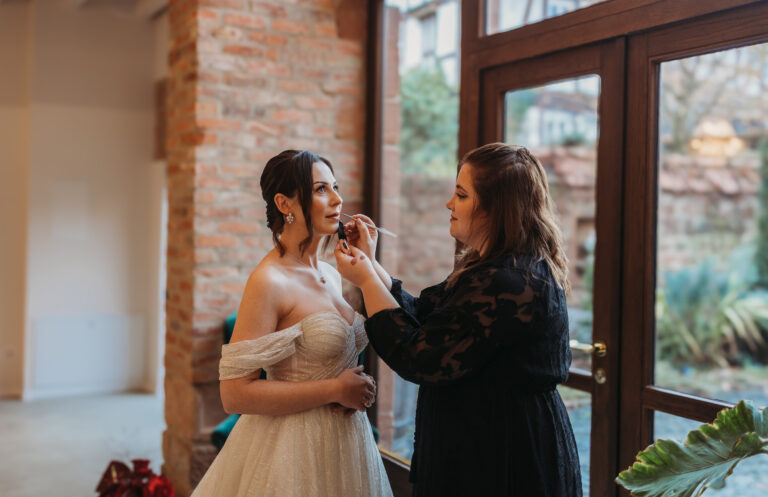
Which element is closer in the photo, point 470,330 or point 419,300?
point 470,330

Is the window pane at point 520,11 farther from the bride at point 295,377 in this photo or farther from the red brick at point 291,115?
the bride at point 295,377

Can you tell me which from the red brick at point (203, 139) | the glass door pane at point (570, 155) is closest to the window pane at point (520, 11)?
the red brick at point (203, 139)

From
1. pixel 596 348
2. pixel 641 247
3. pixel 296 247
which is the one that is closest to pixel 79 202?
pixel 296 247

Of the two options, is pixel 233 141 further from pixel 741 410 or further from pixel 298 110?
pixel 741 410

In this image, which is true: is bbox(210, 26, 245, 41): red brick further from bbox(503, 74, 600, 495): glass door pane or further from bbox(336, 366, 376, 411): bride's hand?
bbox(503, 74, 600, 495): glass door pane

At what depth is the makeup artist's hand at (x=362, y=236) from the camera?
2.04 metres

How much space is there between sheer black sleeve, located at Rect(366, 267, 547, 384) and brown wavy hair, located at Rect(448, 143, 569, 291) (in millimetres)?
86

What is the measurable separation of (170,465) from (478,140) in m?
2.30

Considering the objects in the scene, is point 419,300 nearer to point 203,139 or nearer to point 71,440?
point 203,139

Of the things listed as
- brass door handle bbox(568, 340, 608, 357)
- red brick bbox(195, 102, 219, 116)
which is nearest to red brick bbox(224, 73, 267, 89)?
red brick bbox(195, 102, 219, 116)

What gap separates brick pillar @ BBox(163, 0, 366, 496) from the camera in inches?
141

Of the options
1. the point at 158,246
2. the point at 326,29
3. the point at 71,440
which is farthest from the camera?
the point at 158,246

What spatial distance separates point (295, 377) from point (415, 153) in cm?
441

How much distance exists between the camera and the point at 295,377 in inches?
81.4
